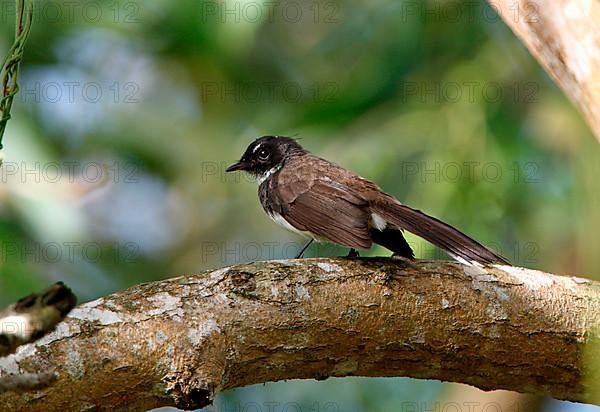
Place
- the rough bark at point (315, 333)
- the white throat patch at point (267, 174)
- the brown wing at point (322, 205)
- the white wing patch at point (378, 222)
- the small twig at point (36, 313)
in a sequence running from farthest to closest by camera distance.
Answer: the white throat patch at point (267, 174) → the white wing patch at point (378, 222) → the brown wing at point (322, 205) → the rough bark at point (315, 333) → the small twig at point (36, 313)

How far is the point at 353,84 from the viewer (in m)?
5.23

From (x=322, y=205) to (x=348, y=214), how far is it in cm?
14

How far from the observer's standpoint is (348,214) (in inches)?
155

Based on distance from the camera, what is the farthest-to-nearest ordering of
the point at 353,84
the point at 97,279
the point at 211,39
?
the point at 97,279 < the point at 211,39 < the point at 353,84

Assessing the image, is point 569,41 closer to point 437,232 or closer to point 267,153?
point 437,232

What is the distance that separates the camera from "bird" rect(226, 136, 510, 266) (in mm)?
3699

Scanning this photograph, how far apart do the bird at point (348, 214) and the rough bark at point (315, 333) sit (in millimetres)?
320

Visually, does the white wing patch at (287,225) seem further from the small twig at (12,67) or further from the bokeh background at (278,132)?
the small twig at (12,67)

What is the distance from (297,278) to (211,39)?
9.41ft

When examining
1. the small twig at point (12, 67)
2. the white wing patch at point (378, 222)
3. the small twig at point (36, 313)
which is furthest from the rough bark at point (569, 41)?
the small twig at point (36, 313)

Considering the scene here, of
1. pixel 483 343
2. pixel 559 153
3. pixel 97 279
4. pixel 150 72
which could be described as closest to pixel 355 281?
pixel 483 343

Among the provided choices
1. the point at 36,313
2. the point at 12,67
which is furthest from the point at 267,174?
the point at 36,313

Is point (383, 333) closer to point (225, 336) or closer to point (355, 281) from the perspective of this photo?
point (355, 281)

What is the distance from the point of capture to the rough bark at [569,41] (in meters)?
3.67
